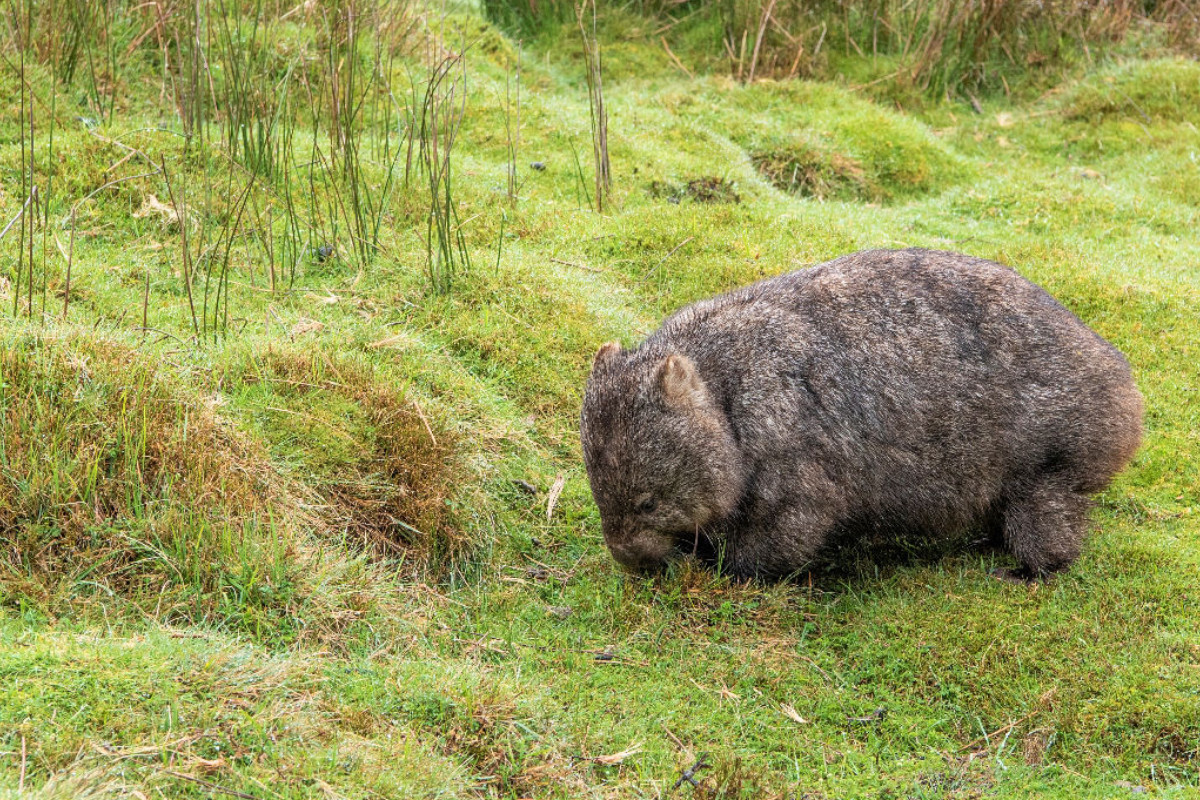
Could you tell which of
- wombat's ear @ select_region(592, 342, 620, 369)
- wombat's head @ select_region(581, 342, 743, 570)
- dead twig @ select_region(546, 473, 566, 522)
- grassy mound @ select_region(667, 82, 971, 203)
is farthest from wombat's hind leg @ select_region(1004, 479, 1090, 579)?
grassy mound @ select_region(667, 82, 971, 203)

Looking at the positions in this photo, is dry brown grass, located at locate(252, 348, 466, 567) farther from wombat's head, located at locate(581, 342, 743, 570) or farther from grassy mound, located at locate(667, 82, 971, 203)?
grassy mound, located at locate(667, 82, 971, 203)

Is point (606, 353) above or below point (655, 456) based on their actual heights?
above

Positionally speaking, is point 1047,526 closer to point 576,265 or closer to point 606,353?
point 606,353

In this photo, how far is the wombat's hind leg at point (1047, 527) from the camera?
4.73 metres

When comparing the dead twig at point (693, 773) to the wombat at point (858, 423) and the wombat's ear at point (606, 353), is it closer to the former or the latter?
the wombat at point (858, 423)

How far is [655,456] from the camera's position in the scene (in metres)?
4.44

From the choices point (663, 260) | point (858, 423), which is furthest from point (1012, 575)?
point (663, 260)

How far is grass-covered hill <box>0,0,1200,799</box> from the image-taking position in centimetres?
337

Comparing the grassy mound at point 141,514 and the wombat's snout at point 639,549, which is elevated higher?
the grassy mound at point 141,514

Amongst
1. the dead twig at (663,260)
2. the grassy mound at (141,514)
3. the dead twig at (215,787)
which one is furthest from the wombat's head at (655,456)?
the dead twig at (663,260)

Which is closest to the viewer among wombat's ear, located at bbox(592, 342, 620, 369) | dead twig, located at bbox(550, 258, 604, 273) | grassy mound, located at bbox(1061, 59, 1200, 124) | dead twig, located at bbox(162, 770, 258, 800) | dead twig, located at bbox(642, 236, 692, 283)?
dead twig, located at bbox(162, 770, 258, 800)

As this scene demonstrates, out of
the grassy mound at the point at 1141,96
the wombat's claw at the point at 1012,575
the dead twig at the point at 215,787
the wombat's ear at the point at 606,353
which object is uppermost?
the grassy mound at the point at 1141,96

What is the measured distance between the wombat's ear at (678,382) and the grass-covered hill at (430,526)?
26.8 inches

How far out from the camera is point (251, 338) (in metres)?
4.96
